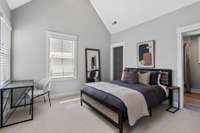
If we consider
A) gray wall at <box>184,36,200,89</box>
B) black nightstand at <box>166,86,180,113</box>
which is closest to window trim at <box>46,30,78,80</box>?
black nightstand at <box>166,86,180,113</box>

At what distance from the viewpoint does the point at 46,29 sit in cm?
388

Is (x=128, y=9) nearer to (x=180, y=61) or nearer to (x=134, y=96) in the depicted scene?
(x=180, y=61)

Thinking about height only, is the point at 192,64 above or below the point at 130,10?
below

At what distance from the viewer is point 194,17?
2861mm

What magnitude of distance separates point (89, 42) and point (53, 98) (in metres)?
2.60

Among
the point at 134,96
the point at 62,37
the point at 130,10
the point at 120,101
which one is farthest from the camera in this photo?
the point at 62,37

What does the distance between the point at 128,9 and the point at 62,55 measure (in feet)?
9.50

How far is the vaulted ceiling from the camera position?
3.17 meters

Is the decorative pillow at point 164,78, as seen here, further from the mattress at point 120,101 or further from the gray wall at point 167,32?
the mattress at point 120,101

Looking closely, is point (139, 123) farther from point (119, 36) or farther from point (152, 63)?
point (119, 36)

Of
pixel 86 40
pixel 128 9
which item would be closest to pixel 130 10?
pixel 128 9

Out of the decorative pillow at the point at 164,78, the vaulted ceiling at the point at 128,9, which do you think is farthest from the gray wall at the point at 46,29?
the decorative pillow at the point at 164,78

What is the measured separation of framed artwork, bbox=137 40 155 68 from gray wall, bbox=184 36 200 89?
2126 mm

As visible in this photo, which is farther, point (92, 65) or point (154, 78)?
point (92, 65)
